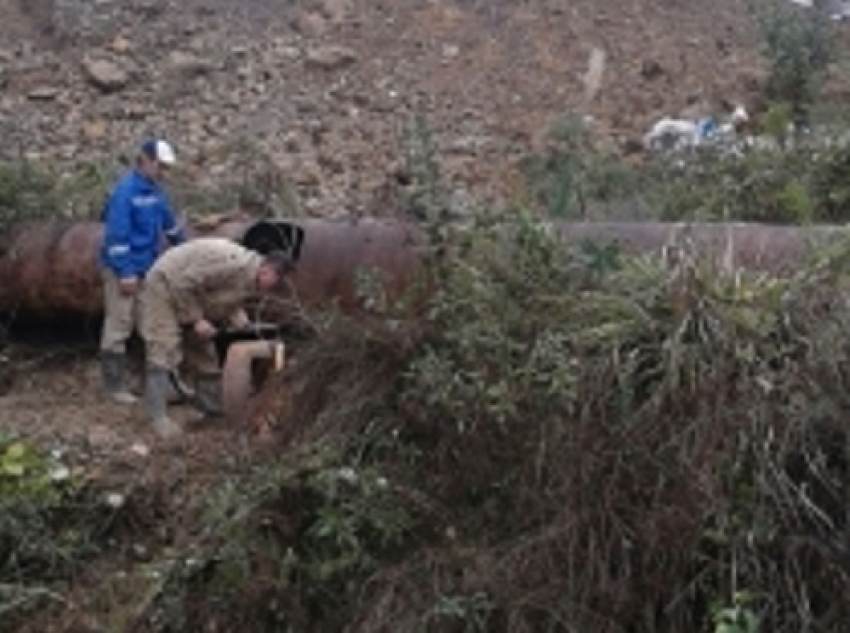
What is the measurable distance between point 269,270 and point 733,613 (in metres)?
3.08

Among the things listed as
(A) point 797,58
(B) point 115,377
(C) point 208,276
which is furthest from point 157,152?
(A) point 797,58

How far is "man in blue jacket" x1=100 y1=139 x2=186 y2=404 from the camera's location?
740cm

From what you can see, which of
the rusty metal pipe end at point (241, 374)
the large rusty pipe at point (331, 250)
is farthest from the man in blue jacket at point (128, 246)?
the rusty metal pipe end at point (241, 374)

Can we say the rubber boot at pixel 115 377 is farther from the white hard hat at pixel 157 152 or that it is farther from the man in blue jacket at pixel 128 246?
the white hard hat at pixel 157 152

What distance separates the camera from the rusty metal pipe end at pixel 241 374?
22.4ft

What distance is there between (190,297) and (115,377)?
0.64 m

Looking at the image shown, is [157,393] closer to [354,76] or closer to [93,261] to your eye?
[93,261]

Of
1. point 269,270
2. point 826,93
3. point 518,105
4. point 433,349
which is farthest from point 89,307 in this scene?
point 826,93

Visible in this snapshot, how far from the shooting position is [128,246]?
24.3 ft

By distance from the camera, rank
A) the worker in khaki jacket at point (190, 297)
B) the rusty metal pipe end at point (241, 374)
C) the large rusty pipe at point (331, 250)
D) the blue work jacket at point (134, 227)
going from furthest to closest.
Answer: the blue work jacket at point (134, 227) → the worker in khaki jacket at point (190, 297) → the rusty metal pipe end at point (241, 374) → the large rusty pipe at point (331, 250)

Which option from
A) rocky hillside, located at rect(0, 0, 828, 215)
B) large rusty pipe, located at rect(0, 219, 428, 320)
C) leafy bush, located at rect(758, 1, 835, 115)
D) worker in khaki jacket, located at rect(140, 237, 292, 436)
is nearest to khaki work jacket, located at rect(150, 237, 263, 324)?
worker in khaki jacket, located at rect(140, 237, 292, 436)

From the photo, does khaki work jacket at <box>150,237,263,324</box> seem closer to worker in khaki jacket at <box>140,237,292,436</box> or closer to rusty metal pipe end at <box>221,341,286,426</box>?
worker in khaki jacket at <box>140,237,292,436</box>

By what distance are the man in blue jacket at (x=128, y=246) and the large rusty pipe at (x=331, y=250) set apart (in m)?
0.43

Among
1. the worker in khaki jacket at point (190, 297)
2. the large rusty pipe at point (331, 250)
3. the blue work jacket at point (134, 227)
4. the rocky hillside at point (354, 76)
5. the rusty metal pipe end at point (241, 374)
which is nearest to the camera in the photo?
the large rusty pipe at point (331, 250)
